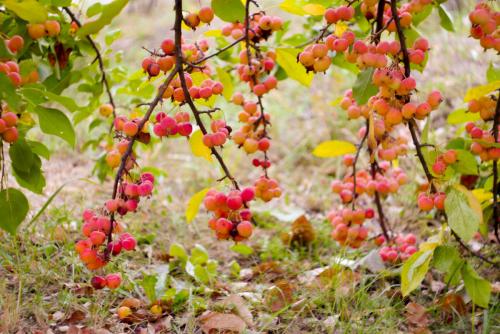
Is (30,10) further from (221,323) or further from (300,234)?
(300,234)

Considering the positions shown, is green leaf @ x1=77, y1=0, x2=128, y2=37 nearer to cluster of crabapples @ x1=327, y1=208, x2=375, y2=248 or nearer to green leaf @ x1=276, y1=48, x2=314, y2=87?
green leaf @ x1=276, y1=48, x2=314, y2=87

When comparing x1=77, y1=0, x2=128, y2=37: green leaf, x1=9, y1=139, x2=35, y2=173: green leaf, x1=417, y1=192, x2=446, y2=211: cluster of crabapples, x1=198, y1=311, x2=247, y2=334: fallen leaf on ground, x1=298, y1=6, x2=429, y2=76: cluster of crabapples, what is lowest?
x1=198, y1=311, x2=247, y2=334: fallen leaf on ground

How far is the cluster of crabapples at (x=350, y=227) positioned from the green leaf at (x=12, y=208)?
31.4 inches

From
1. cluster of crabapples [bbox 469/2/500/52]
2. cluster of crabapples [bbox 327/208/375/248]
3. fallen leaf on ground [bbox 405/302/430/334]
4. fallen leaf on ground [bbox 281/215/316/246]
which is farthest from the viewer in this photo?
fallen leaf on ground [bbox 281/215/316/246]

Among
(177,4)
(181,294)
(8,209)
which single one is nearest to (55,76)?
(8,209)

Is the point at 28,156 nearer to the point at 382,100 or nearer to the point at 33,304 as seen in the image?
the point at 33,304

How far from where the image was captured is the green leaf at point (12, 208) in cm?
125

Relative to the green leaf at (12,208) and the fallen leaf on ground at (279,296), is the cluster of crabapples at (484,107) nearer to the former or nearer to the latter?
the fallen leaf on ground at (279,296)

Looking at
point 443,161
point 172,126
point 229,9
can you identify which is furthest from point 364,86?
point 172,126

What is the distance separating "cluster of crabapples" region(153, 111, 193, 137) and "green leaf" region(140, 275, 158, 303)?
484 mm

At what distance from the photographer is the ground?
1.35m

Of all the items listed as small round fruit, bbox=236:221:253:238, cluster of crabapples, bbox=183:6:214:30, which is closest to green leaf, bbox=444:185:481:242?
small round fruit, bbox=236:221:253:238

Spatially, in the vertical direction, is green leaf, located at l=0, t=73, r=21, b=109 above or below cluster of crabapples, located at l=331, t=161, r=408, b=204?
above

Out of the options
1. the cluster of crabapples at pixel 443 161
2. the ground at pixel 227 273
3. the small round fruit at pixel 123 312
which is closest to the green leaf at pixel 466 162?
the cluster of crabapples at pixel 443 161
